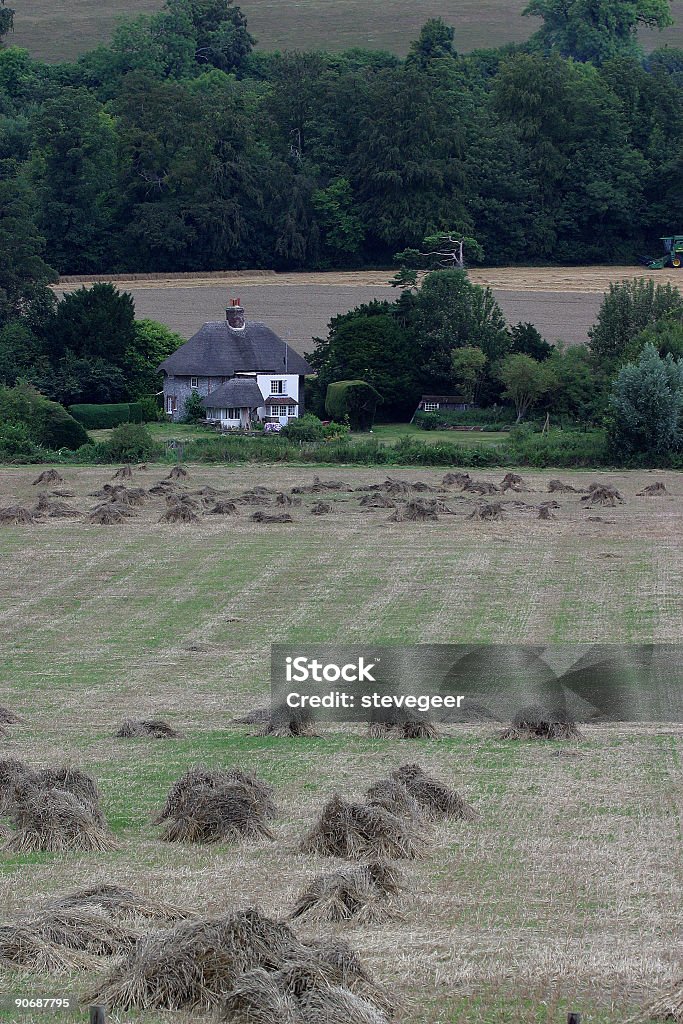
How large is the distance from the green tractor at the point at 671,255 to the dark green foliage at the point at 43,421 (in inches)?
1854

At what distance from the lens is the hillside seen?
167m

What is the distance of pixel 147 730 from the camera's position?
741 inches

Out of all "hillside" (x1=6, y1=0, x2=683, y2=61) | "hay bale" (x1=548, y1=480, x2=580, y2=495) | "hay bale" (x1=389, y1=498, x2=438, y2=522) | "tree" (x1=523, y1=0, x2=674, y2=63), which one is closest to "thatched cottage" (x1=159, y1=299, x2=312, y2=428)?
"hay bale" (x1=548, y1=480, x2=580, y2=495)

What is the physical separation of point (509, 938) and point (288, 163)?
97.2m

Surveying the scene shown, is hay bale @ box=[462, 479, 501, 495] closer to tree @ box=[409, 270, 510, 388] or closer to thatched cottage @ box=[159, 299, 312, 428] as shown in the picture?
thatched cottage @ box=[159, 299, 312, 428]

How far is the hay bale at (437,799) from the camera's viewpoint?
14.3m

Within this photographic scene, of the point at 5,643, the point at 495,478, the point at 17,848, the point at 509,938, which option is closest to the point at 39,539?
the point at 5,643

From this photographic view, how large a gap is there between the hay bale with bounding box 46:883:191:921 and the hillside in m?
156

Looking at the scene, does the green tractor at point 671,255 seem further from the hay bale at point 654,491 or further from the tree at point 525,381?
the hay bale at point 654,491

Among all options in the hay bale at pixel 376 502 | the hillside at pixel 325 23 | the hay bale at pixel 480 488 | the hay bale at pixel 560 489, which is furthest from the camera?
the hillside at pixel 325 23

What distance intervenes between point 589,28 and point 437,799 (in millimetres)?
159325

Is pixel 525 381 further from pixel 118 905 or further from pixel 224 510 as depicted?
pixel 118 905

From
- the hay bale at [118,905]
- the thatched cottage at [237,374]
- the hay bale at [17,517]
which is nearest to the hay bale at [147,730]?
the hay bale at [118,905]

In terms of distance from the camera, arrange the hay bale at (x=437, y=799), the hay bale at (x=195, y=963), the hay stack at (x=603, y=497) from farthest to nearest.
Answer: the hay stack at (x=603, y=497) → the hay bale at (x=437, y=799) → the hay bale at (x=195, y=963)
